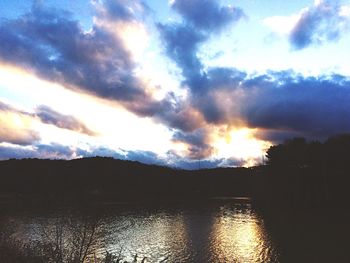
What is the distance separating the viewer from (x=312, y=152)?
149m

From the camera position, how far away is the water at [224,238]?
52.3 metres

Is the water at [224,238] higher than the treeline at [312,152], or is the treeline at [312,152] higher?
the treeline at [312,152]

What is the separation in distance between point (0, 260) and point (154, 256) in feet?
101

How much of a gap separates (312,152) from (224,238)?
311 ft

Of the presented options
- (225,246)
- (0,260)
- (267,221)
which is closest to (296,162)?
(267,221)

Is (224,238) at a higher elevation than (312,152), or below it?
below

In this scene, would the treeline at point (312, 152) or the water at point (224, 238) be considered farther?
the treeline at point (312, 152)

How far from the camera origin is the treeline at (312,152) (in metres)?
139

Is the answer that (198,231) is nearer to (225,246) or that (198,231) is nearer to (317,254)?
(225,246)

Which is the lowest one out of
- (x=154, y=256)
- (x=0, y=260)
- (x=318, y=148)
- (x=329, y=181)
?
(x=154, y=256)

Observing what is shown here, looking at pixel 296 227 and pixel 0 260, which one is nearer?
pixel 0 260

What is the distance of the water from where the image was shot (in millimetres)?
52281

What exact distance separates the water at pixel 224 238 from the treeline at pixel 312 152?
43863 mm

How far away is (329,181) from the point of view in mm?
146375
